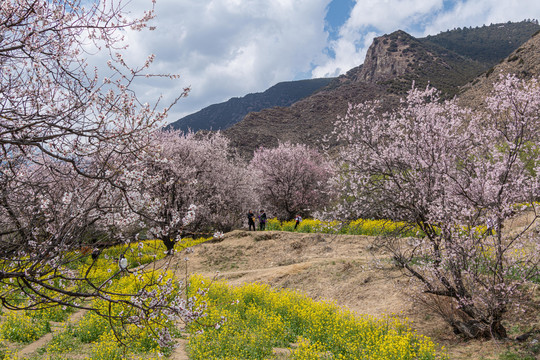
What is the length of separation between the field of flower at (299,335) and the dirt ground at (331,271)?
814 millimetres

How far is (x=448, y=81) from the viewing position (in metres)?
63.9

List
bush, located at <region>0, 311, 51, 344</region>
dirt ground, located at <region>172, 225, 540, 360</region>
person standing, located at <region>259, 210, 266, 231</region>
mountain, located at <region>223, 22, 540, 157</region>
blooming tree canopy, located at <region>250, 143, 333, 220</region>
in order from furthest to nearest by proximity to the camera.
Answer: mountain, located at <region>223, 22, 540, 157</region>
blooming tree canopy, located at <region>250, 143, 333, 220</region>
person standing, located at <region>259, 210, 266, 231</region>
dirt ground, located at <region>172, 225, 540, 360</region>
bush, located at <region>0, 311, 51, 344</region>

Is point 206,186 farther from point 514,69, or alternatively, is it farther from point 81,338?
point 514,69

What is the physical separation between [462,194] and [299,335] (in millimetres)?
4689

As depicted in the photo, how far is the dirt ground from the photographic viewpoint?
787cm

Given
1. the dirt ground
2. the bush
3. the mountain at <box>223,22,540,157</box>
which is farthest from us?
the mountain at <box>223,22,540,157</box>

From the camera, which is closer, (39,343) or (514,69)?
(39,343)

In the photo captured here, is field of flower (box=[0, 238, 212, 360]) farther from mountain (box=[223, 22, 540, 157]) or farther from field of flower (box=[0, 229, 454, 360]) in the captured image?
mountain (box=[223, 22, 540, 157])

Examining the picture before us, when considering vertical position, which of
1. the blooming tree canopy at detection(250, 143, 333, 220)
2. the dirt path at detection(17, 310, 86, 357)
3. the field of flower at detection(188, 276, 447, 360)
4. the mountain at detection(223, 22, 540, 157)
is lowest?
the field of flower at detection(188, 276, 447, 360)

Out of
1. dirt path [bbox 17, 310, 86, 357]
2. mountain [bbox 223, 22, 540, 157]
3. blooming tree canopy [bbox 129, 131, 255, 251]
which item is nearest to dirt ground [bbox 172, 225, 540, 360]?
blooming tree canopy [bbox 129, 131, 255, 251]

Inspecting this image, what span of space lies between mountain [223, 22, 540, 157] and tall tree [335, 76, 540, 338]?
4133 centimetres

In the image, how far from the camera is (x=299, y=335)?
25.2ft

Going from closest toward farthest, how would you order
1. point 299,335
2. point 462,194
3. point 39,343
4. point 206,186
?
point 462,194 → point 39,343 → point 299,335 → point 206,186

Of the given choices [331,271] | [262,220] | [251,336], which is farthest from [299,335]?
[262,220]
